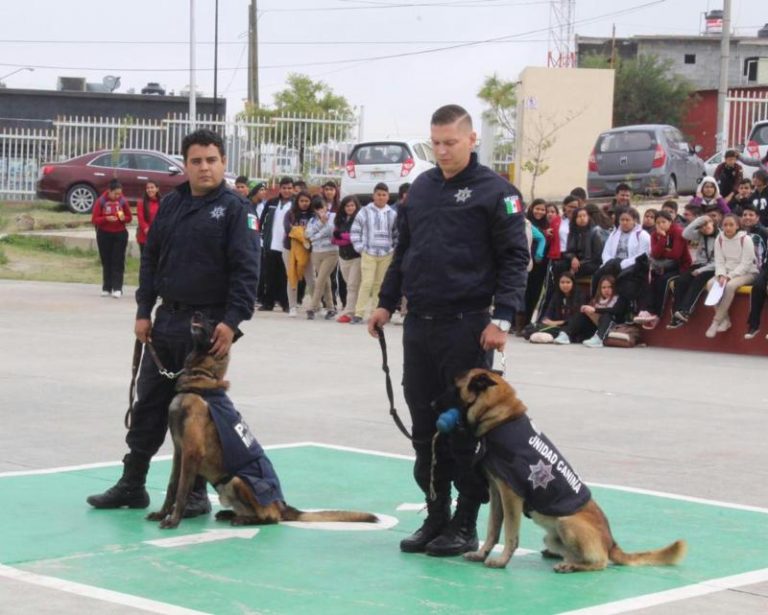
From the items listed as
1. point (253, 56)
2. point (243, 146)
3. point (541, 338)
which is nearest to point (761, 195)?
point (541, 338)

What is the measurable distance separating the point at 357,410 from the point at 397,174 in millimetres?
16122

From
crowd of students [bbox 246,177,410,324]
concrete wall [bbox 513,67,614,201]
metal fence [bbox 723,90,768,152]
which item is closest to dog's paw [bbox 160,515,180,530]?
crowd of students [bbox 246,177,410,324]

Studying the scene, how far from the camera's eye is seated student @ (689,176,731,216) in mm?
18312

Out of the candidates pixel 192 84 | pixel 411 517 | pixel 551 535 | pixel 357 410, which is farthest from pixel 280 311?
pixel 192 84

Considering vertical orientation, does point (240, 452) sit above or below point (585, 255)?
below

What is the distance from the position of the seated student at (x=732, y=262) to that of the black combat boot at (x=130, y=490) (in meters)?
10.6

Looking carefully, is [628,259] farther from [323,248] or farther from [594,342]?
[323,248]

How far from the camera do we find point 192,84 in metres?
48.0

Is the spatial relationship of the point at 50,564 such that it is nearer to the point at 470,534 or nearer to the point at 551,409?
the point at 470,534

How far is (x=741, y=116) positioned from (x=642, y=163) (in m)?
6.00

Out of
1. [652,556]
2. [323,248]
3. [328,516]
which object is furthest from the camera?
[323,248]

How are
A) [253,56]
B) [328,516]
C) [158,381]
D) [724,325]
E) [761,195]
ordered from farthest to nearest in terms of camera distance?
[253,56] < [761,195] < [724,325] < [158,381] < [328,516]

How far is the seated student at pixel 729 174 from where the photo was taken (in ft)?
68.5

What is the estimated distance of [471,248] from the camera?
6.75m
